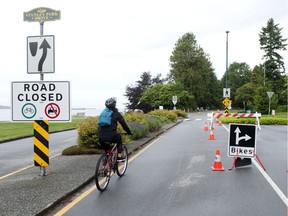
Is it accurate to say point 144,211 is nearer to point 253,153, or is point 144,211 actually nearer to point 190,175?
point 190,175

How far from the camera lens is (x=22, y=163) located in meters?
11.8

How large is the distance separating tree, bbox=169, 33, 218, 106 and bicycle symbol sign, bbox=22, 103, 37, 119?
79686 mm

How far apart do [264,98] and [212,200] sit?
54.6m

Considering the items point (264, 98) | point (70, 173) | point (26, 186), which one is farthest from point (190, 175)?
point (264, 98)

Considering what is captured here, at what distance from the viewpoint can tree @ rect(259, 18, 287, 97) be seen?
8538 centimetres

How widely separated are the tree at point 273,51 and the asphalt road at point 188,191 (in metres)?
78.7

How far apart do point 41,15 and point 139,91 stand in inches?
2391

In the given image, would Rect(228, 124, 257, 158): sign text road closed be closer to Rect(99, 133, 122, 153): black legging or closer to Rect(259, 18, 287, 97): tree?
Rect(99, 133, 122, 153): black legging

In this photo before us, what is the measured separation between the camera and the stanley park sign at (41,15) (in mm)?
8820

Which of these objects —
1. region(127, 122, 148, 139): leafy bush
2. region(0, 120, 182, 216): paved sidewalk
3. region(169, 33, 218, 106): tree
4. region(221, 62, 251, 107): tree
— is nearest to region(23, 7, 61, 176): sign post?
region(0, 120, 182, 216): paved sidewalk

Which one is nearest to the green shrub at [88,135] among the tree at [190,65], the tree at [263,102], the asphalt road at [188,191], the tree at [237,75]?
the asphalt road at [188,191]

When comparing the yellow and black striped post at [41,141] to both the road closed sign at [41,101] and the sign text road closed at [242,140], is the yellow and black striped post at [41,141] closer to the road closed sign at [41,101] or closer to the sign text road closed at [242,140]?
the road closed sign at [41,101]

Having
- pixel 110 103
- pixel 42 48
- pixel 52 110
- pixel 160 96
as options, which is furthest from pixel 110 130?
pixel 160 96

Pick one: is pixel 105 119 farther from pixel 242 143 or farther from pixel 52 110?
pixel 242 143
